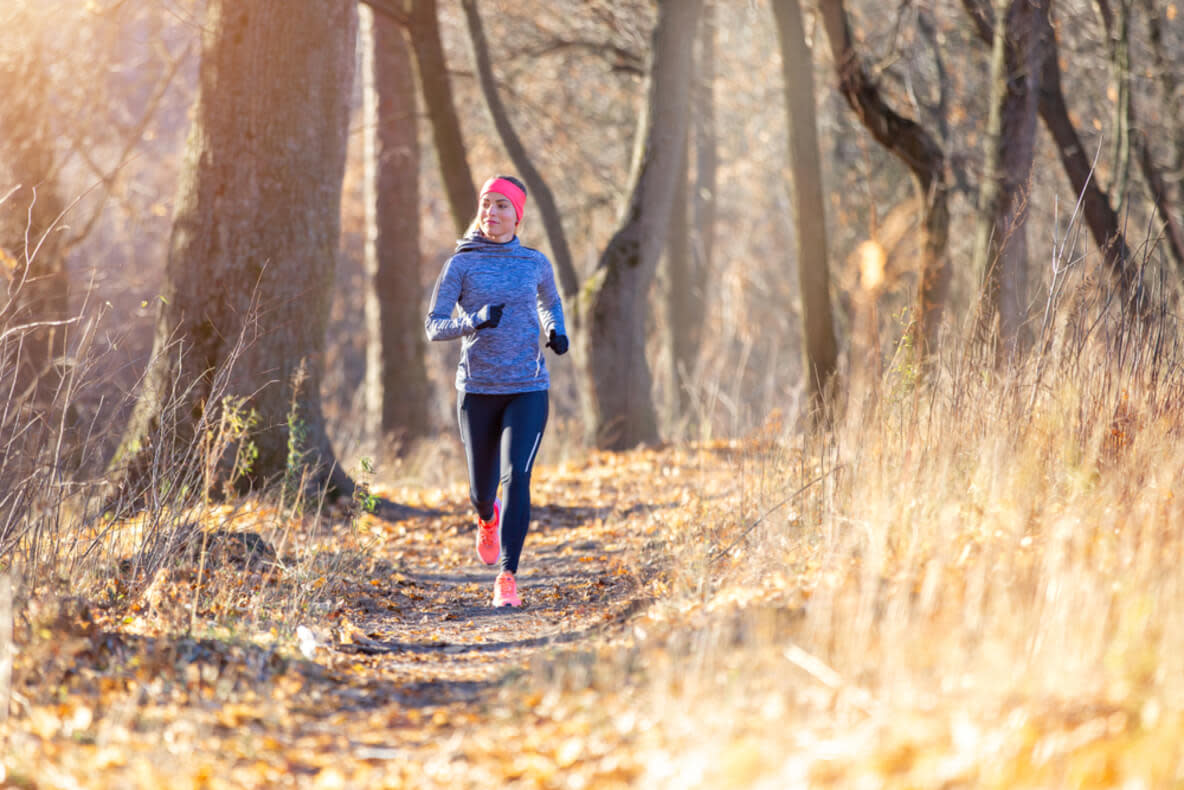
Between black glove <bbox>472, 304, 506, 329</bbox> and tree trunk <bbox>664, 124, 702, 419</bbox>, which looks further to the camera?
tree trunk <bbox>664, 124, 702, 419</bbox>

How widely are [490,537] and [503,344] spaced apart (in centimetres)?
115

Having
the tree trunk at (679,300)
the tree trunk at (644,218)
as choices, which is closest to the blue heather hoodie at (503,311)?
the tree trunk at (644,218)

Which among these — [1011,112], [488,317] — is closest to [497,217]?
[488,317]

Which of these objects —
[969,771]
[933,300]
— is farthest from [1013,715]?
[933,300]

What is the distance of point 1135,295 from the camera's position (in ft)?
18.7

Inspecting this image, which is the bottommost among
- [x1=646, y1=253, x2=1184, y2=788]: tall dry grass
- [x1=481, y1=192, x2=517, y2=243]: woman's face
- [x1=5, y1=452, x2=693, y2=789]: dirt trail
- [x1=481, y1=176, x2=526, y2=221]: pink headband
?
[x1=5, y1=452, x2=693, y2=789]: dirt trail

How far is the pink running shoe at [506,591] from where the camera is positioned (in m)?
5.63

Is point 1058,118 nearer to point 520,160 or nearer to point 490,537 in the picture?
point 520,160

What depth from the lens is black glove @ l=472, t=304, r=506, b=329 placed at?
5.42 meters

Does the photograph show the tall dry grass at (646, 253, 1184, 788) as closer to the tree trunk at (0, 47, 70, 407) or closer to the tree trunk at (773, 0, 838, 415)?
the tree trunk at (773, 0, 838, 415)

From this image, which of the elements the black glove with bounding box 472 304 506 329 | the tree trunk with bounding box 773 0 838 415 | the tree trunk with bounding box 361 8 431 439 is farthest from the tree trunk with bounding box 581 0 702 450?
the black glove with bounding box 472 304 506 329

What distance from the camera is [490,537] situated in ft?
20.3

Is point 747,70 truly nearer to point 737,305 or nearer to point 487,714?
point 737,305

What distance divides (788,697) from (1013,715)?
66cm
